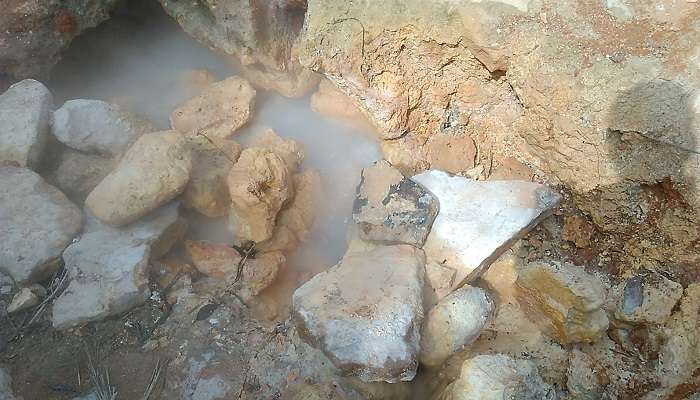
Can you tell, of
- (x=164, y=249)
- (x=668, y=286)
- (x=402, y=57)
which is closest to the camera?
(x=668, y=286)

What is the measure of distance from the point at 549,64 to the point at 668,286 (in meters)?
0.99

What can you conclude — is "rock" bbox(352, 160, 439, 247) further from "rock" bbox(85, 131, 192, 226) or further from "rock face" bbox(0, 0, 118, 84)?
"rock face" bbox(0, 0, 118, 84)

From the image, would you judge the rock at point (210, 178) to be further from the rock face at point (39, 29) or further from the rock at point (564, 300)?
the rock at point (564, 300)

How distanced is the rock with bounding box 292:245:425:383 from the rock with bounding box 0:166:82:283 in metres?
1.28

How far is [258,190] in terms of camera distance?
270 centimetres

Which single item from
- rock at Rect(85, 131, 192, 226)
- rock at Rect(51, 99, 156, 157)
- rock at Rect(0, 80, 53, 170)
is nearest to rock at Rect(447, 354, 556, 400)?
rock at Rect(85, 131, 192, 226)

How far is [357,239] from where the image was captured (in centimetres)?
260

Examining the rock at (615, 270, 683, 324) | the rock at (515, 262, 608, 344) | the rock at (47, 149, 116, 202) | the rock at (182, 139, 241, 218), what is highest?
the rock at (615, 270, 683, 324)

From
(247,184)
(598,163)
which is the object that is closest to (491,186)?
(598,163)

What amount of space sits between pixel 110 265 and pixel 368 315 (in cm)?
130

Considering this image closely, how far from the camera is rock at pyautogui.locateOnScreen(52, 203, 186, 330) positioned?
2475 millimetres

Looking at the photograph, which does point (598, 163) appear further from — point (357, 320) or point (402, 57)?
point (357, 320)

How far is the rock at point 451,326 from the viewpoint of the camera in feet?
7.31

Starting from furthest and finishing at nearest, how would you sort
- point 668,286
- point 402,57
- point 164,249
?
point 164,249
point 402,57
point 668,286
